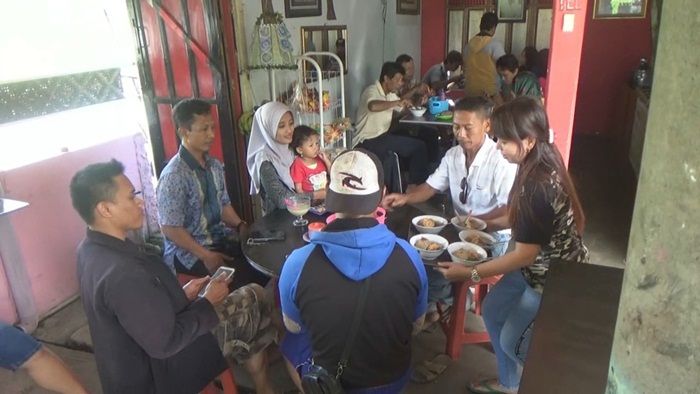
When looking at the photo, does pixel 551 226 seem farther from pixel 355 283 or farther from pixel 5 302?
pixel 5 302

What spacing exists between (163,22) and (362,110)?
6.34ft

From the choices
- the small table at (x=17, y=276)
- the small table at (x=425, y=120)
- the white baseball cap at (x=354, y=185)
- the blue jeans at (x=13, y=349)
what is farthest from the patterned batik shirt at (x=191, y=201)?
the small table at (x=425, y=120)

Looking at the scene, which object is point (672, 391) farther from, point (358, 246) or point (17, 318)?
point (17, 318)

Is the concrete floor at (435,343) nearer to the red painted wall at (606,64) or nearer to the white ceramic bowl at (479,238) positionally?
the white ceramic bowl at (479,238)

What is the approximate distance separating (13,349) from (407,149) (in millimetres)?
3611

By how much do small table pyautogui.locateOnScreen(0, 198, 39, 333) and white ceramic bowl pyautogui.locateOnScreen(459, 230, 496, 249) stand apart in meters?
2.34

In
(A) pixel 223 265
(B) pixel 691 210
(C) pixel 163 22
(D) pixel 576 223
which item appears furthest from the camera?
(C) pixel 163 22

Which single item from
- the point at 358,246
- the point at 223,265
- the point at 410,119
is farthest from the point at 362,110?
the point at 358,246

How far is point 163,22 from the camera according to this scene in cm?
345

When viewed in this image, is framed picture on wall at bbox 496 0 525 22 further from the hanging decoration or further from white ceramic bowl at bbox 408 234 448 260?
white ceramic bowl at bbox 408 234 448 260

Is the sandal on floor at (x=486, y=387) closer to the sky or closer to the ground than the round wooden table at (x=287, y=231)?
closer to the ground

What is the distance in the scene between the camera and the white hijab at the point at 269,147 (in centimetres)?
279

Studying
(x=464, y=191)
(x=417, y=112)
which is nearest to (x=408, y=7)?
(x=417, y=112)

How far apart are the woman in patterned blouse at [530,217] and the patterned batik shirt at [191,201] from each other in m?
1.23
